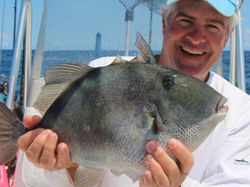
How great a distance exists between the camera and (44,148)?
4.73ft

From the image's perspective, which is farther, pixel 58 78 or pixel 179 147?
pixel 58 78

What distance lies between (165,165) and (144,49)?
1.08ft

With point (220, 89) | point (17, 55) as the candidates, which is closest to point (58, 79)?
point (220, 89)

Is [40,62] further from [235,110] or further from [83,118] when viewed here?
[83,118]

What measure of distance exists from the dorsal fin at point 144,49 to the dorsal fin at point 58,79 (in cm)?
16

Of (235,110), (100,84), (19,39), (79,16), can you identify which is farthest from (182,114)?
(19,39)

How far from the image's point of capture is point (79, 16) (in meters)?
2.97

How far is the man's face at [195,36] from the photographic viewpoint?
6.18 feet

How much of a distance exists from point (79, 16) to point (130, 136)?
1.80 metres

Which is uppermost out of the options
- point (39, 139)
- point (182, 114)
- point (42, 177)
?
point (182, 114)

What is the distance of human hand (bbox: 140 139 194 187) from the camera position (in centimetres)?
130

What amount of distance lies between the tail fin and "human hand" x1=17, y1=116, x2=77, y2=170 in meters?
0.02

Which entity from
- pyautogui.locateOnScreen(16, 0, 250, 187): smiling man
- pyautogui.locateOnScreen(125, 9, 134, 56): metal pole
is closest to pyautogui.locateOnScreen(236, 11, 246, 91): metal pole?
pyautogui.locateOnScreen(125, 9, 134, 56): metal pole

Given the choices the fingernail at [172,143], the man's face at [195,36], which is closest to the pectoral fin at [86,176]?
the fingernail at [172,143]
